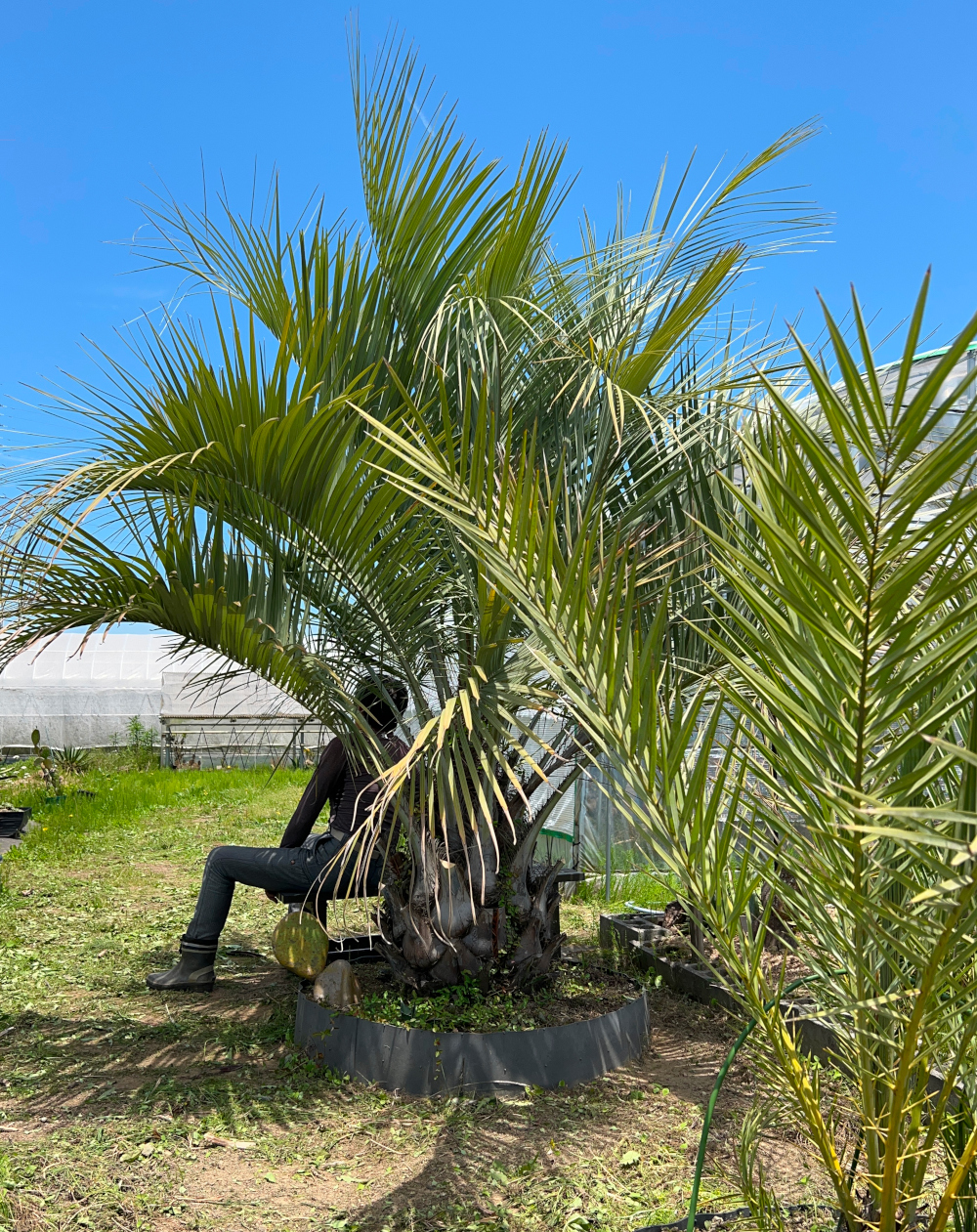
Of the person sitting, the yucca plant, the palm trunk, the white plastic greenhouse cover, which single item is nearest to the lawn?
the person sitting

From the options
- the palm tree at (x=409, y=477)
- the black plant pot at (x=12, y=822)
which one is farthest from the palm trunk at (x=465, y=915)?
the black plant pot at (x=12, y=822)

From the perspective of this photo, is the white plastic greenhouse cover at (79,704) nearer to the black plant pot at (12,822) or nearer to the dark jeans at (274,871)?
the black plant pot at (12,822)

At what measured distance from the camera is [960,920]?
1.23 meters

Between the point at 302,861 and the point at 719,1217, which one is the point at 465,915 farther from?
the point at 719,1217

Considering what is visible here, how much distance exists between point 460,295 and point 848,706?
206 cm

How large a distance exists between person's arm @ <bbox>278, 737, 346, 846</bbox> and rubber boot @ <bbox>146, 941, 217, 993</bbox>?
542 millimetres

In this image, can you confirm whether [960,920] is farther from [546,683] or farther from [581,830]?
[581,830]


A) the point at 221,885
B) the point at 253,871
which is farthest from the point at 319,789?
the point at 221,885

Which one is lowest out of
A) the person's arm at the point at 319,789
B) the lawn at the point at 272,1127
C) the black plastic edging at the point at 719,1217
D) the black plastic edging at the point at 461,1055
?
the lawn at the point at 272,1127

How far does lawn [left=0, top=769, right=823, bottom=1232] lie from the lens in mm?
2328

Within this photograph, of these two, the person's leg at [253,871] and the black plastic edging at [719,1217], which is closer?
the black plastic edging at [719,1217]

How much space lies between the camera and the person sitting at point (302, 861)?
136 inches

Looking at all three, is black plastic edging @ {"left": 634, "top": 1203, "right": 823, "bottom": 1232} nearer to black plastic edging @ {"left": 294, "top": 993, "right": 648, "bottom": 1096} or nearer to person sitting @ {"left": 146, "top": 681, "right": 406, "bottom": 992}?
black plastic edging @ {"left": 294, "top": 993, "right": 648, "bottom": 1096}

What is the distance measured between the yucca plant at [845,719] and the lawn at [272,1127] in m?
0.42
